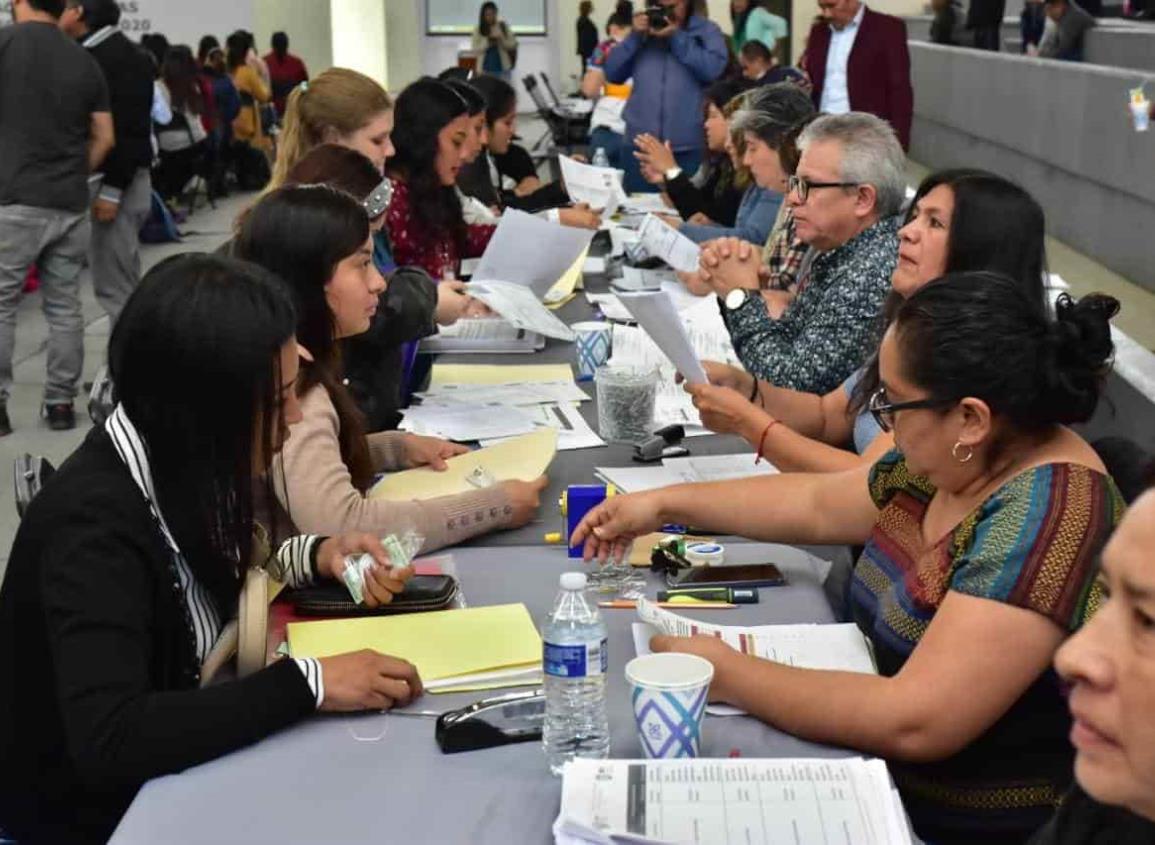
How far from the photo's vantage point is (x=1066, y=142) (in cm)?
837

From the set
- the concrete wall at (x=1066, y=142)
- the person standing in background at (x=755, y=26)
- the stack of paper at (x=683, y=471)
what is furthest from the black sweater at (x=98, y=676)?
the person standing in background at (x=755, y=26)

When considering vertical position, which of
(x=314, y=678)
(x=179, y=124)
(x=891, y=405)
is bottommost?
(x=179, y=124)

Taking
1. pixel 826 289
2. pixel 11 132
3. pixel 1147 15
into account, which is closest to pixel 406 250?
pixel 826 289

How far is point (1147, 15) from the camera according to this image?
12016mm

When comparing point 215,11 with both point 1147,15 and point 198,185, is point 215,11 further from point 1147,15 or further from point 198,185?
point 1147,15

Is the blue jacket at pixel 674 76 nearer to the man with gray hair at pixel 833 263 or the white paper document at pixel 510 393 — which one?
the man with gray hair at pixel 833 263

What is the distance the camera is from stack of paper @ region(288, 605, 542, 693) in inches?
66.0

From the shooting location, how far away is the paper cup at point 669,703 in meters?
1.41

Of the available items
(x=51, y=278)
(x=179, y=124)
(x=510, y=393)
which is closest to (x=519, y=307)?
(x=510, y=393)

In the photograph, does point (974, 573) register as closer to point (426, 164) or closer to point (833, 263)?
point (833, 263)

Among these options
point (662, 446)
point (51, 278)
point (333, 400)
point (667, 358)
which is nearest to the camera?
point (333, 400)

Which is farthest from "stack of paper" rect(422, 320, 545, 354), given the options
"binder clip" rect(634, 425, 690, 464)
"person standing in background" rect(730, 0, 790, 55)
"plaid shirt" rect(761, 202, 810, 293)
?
"person standing in background" rect(730, 0, 790, 55)

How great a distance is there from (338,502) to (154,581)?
0.53 meters

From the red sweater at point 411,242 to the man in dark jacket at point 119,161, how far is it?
2166mm
